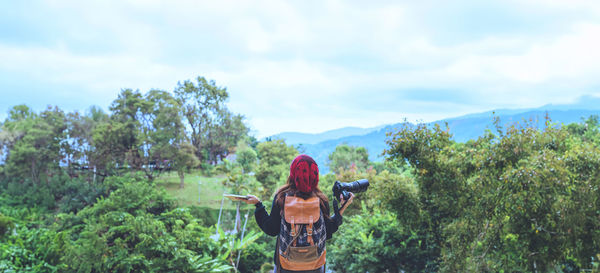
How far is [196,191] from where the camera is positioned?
15.0m

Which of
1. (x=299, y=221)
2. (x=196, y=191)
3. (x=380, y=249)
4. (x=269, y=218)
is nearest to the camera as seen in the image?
(x=299, y=221)

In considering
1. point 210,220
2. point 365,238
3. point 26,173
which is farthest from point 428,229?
point 26,173

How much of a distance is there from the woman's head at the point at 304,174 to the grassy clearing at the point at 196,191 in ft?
37.3

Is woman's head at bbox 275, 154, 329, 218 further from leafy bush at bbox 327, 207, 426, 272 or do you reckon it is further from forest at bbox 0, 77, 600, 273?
leafy bush at bbox 327, 207, 426, 272

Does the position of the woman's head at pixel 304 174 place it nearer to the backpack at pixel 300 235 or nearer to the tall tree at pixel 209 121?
the backpack at pixel 300 235

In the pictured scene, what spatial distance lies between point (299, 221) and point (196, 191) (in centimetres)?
1352

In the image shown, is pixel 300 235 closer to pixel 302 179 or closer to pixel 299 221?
pixel 299 221

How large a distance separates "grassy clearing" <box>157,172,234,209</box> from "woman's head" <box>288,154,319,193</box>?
11.4 m

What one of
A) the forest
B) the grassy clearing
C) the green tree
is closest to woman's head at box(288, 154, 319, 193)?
the forest

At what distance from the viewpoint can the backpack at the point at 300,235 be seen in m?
2.43

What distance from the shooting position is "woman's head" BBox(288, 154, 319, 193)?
2473 millimetres

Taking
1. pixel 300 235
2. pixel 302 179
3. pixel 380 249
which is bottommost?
pixel 380 249

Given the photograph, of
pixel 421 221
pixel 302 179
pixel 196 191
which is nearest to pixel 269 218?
pixel 302 179

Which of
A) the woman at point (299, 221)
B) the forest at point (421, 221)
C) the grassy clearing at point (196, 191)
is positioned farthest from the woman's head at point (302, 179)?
the grassy clearing at point (196, 191)
